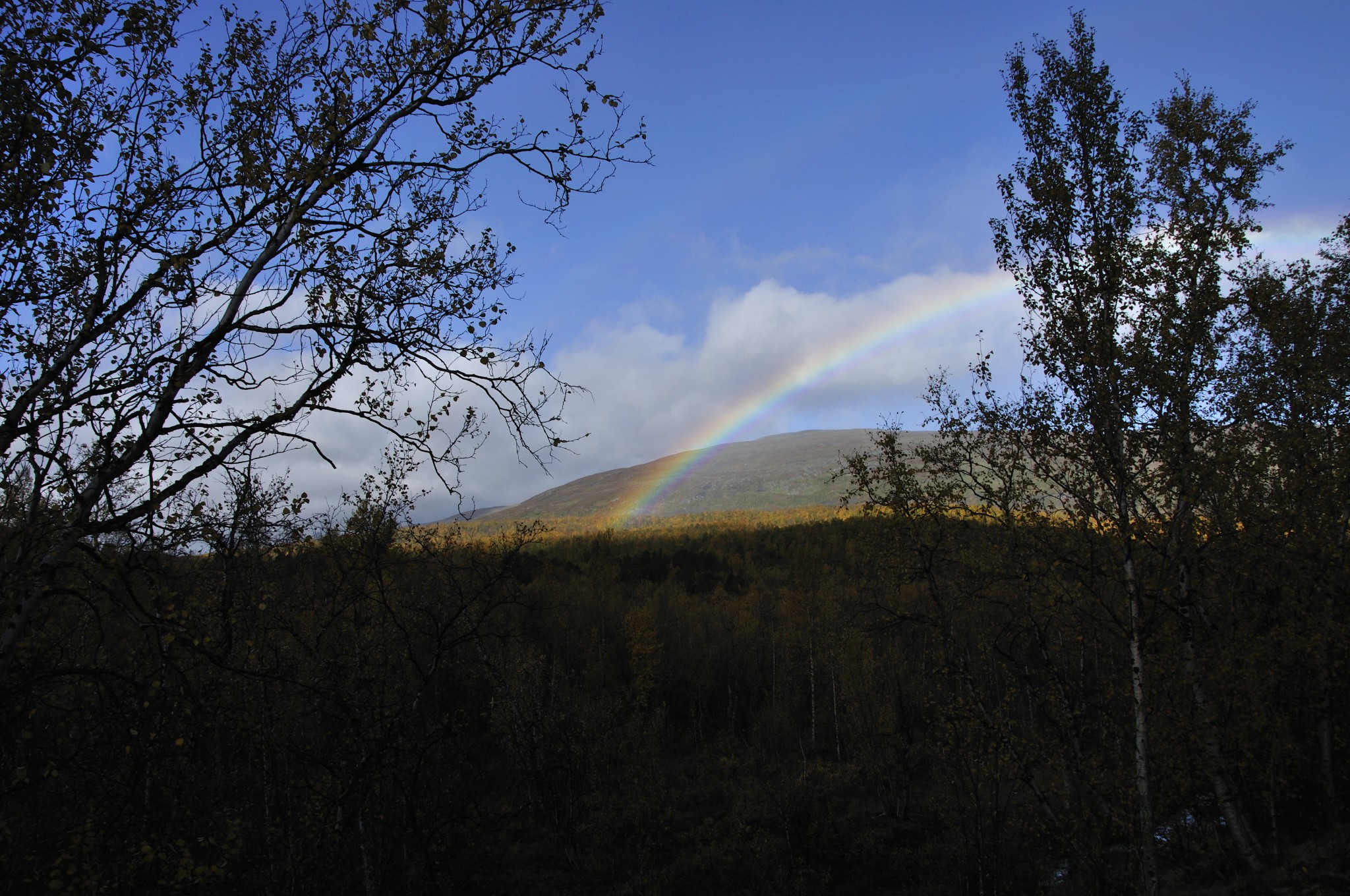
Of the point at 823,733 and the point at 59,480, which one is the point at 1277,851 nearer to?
the point at 59,480

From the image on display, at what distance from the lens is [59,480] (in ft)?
12.4

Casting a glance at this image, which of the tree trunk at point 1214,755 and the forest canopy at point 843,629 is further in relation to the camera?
the tree trunk at point 1214,755

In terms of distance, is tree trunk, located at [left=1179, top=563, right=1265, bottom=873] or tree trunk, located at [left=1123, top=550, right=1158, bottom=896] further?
tree trunk, located at [left=1179, top=563, right=1265, bottom=873]

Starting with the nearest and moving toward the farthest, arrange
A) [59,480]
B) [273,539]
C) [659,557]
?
1. [59,480]
2. [273,539]
3. [659,557]

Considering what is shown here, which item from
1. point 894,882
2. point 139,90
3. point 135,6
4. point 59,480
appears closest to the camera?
point 59,480

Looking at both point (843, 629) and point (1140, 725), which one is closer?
point (1140, 725)

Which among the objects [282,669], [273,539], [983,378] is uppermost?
[983,378]

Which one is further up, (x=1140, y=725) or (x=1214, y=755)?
(x=1140, y=725)

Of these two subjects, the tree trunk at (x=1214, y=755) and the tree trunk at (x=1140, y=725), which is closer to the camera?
the tree trunk at (x=1140, y=725)

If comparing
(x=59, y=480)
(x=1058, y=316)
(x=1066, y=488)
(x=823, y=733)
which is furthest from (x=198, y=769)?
(x=823, y=733)

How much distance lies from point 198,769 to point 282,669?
6990mm

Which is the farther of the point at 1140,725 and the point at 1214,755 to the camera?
the point at 1214,755

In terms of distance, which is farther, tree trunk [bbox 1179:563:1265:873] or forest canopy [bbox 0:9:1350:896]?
tree trunk [bbox 1179:563:1265:873]

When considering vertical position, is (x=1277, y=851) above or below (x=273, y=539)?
below
